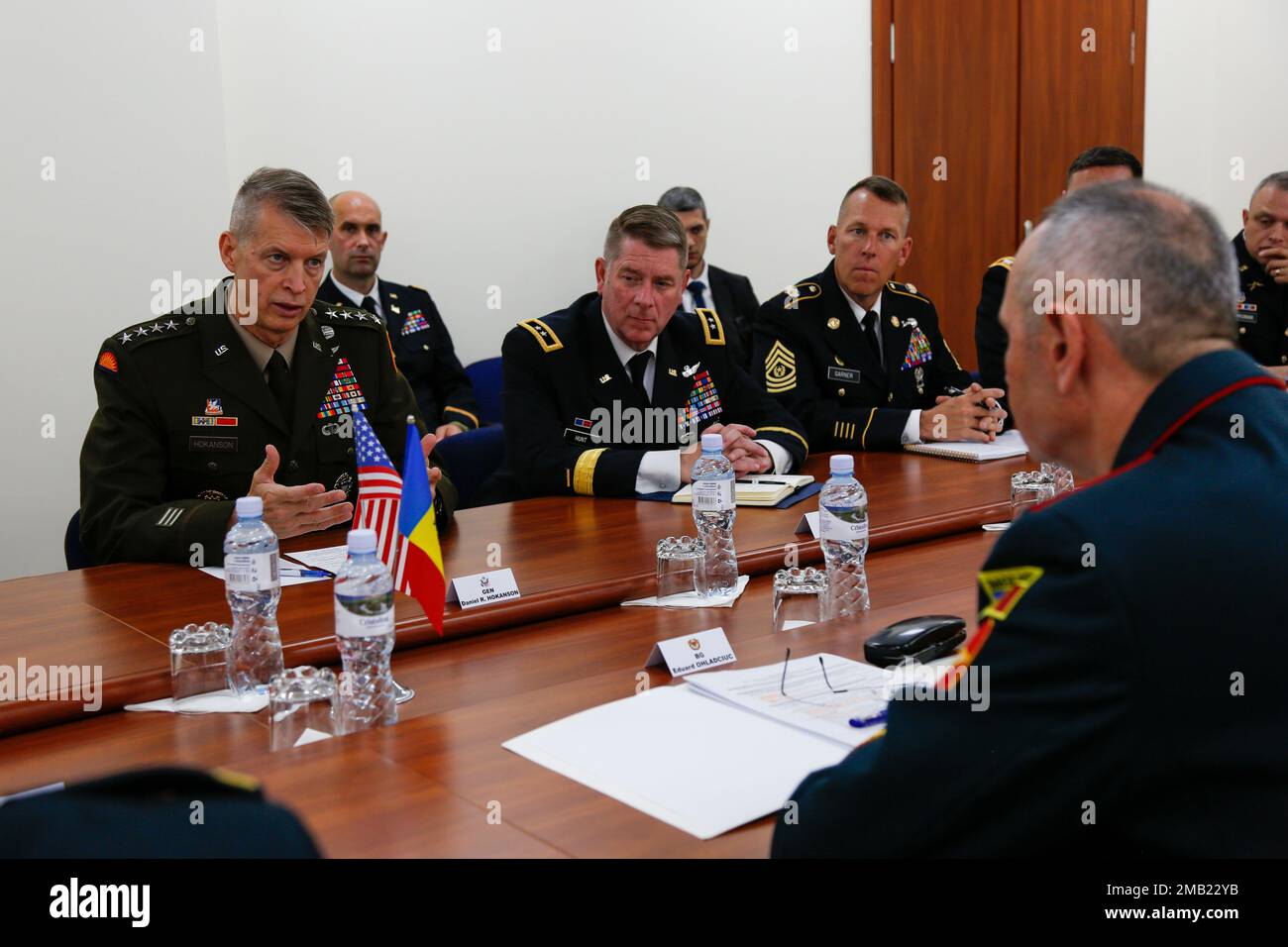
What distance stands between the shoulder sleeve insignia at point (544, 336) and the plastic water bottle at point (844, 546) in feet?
4.08

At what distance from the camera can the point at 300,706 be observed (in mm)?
1574

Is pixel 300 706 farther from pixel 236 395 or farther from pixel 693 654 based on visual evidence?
pixel 236 395

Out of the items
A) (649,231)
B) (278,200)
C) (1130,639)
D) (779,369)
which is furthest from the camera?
(779,369)

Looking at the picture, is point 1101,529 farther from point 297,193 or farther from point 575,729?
point 297,193

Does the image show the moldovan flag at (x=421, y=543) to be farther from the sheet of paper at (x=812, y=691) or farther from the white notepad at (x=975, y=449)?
the white notepad at (x=975, y=449)

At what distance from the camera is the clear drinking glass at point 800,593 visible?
2.04 metres

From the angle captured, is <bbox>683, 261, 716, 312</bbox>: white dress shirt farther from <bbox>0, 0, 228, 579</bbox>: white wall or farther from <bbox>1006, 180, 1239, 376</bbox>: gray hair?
<bbox>1006, 180, 1239, 376</bbox>: gray hair

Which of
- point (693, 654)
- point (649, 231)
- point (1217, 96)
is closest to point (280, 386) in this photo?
point (649, 231)

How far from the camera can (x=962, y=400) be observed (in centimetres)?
358


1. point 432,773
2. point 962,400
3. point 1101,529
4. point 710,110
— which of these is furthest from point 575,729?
point 710,110


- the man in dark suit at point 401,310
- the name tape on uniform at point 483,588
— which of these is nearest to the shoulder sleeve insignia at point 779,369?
the man in dark suit at point 401,310

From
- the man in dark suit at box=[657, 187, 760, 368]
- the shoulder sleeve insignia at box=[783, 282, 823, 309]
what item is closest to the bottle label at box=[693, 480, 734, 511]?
the shoulder sleeve insignia at box=[783, 282, 823, 309]

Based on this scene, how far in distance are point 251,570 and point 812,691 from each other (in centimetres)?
81

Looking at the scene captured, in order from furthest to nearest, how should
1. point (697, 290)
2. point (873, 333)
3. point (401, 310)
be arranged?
point (697, 290)
point (401, 310)
point (873, 333)
